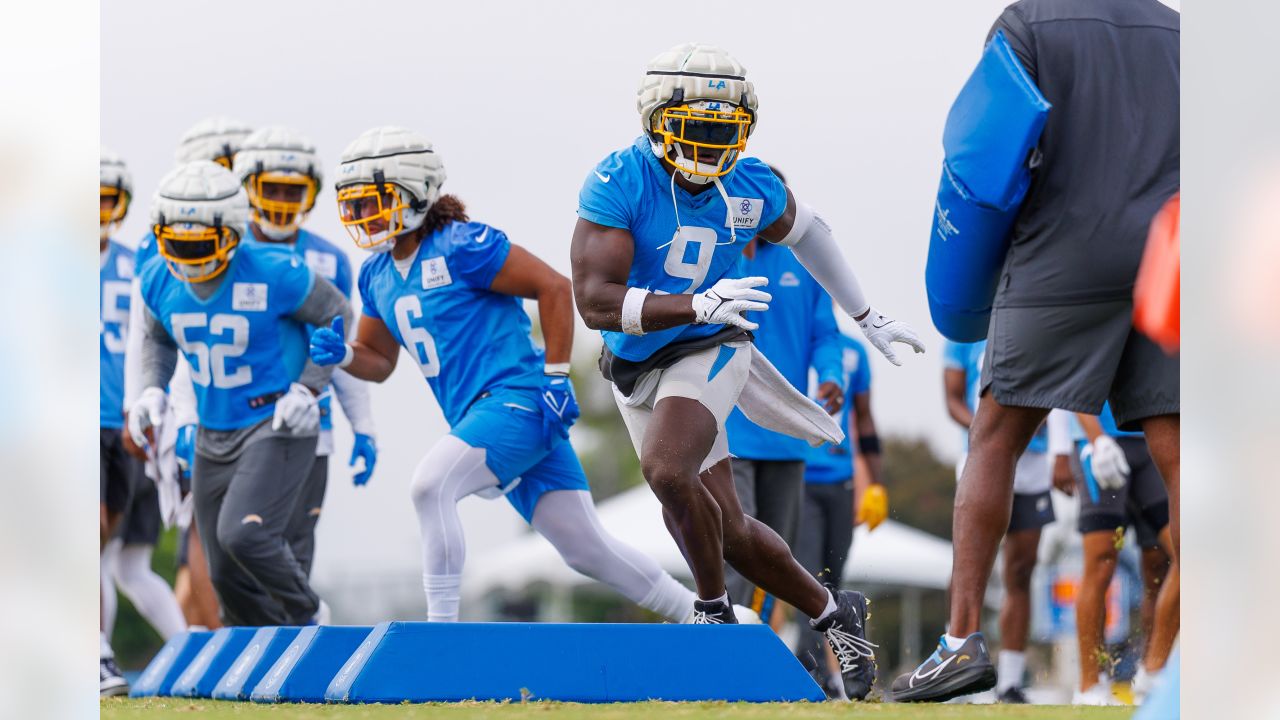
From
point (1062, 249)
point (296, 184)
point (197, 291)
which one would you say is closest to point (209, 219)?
point (197, 291)

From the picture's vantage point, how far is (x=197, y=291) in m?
7.96

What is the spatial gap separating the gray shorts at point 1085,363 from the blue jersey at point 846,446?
3.86 m

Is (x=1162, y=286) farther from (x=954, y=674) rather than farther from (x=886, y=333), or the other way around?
(x=886, y=333)

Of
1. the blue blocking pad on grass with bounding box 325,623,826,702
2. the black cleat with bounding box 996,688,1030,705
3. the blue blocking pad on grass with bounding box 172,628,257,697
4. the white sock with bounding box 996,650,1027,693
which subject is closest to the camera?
the blue blocking pad on grass with bounding box 325,623,826,702

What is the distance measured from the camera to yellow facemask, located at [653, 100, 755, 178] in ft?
17.4

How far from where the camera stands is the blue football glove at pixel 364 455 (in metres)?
8.40

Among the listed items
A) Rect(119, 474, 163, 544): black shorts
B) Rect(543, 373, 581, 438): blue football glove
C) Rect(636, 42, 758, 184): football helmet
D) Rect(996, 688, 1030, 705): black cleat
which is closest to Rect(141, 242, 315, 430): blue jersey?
Rect(119, 474, 163, 544): black shorts

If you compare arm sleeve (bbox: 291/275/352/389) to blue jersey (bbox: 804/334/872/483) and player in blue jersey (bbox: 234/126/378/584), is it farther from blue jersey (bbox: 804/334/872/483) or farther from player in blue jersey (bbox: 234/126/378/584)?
blue jersey (bbox: 804/334/872/483)

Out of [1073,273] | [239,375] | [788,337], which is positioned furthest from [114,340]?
[1073,273]

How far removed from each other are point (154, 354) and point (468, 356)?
2391 millimetres

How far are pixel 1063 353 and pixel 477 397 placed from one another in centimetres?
263

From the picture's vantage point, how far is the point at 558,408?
21.3ft

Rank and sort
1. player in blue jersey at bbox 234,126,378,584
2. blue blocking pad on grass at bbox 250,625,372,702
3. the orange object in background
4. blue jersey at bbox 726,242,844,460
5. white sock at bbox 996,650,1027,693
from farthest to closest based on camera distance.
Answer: player in blue jersey at bbox 234,126,378,584 < white sock at bbox 996,650,1027,693 < blue jersey at bbox 726,242,844,460 < blue blocking pad on grass at bbox 250,625,372,702 < the orange object in background
